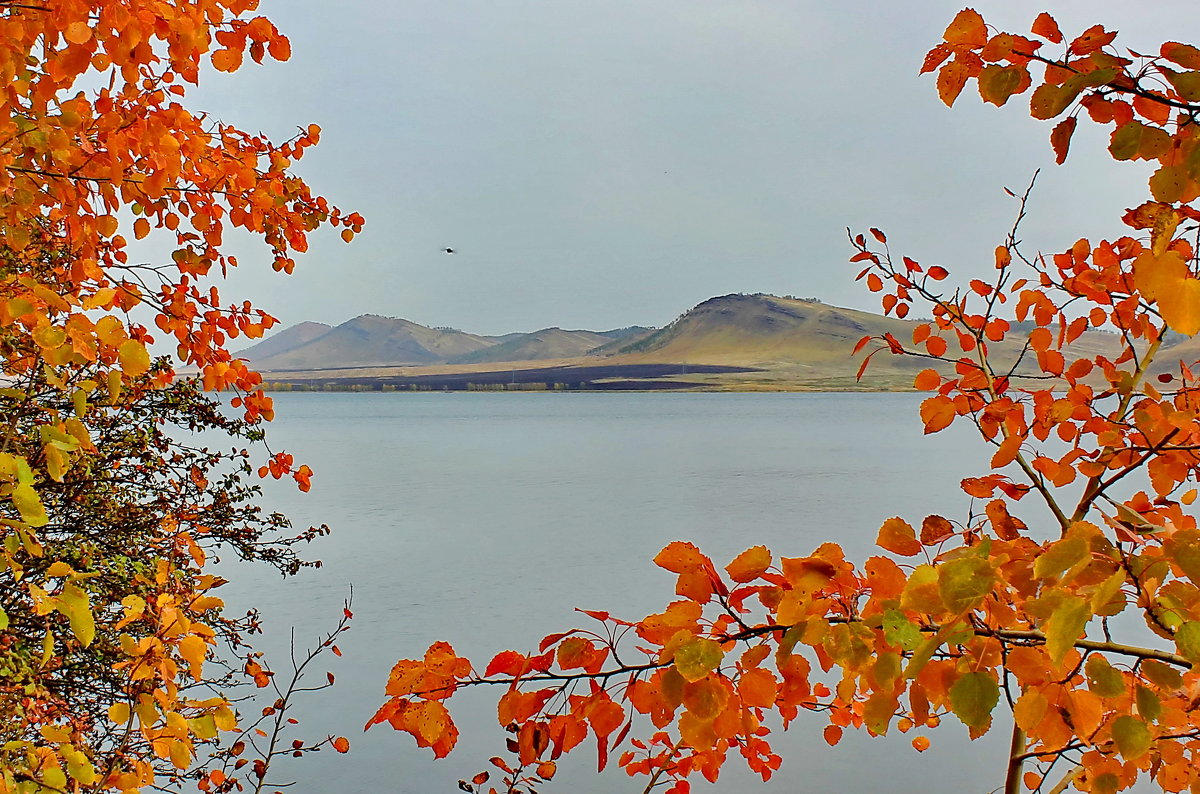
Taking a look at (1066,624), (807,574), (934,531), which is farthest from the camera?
(934,531)

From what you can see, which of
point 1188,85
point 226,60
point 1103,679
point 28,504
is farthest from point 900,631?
point 226,60

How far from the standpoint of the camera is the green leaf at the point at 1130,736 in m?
0.78

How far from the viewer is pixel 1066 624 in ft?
2.11

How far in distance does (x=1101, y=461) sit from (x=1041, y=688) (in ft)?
2.39

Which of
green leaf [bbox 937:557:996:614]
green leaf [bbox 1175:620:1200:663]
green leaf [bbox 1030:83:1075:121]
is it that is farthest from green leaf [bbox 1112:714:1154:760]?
green leaf [bbox 1030:83:1075:121]

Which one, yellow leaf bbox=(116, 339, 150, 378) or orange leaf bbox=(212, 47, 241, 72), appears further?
orange leaf bbox=(212, 47, 241, 72)

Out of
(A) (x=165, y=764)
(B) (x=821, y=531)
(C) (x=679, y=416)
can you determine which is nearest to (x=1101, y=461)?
(A) (x=165, y=764)

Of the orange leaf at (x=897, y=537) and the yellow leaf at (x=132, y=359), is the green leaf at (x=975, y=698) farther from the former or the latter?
the yellow leaf at (x=132, y=359)

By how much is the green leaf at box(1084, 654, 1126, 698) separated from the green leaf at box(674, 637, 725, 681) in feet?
1.06

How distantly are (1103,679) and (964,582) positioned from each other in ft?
0.59

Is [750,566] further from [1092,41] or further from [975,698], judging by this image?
[1092,41]

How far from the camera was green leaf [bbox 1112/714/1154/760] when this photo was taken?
78cm

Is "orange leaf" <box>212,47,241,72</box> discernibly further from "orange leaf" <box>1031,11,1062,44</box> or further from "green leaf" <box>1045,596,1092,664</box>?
"green leaf" <box>1045,596,1092,664</box>

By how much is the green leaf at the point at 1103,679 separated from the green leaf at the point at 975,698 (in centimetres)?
11
